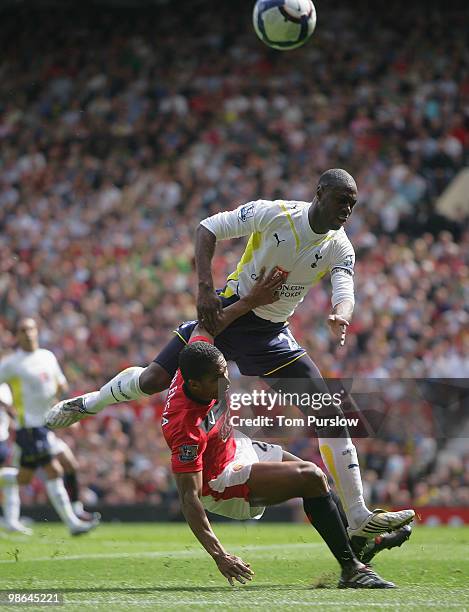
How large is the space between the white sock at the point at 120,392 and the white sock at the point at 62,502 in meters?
3.63

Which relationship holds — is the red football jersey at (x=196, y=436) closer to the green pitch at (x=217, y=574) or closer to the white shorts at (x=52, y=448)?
the green pitch at (x=217, y=574)

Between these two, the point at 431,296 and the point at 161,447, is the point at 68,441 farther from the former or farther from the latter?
the point at 431,296

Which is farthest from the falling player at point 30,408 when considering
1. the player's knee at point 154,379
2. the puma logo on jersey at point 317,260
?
the puma logo on jersey at point 317,260

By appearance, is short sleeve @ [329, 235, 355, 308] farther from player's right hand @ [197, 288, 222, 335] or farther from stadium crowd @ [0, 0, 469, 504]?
stadium crowd @ [0, 0, 469, 504]

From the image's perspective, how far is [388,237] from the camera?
16.9 m

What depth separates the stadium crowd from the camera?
14.8 m

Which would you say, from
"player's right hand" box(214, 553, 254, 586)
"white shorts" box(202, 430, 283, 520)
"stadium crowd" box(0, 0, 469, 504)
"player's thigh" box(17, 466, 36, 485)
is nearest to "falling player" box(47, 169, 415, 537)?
"white shorts" box(202, 430, 283, 520)

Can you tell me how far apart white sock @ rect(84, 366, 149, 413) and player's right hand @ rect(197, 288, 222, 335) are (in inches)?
25.9

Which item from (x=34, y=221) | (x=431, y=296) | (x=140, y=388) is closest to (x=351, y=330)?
(x=431, y=296)

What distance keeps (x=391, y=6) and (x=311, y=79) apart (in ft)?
8.36

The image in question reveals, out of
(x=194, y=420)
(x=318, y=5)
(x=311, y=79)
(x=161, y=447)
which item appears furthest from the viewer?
(x=318, y=5)

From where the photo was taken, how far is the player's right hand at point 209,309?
6.95 metres

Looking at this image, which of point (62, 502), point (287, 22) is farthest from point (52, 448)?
point (287, 22)

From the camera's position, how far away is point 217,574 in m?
7.09
